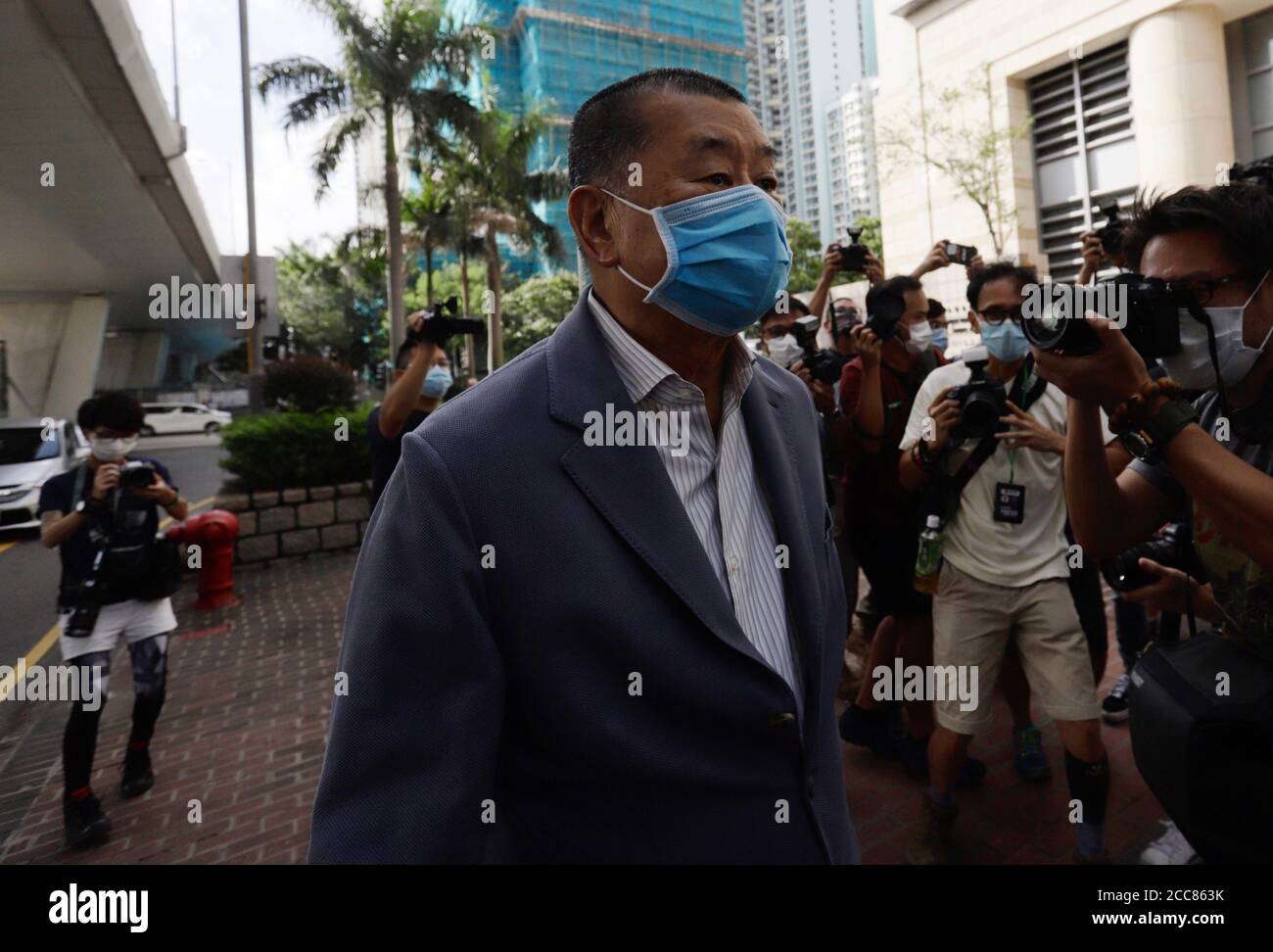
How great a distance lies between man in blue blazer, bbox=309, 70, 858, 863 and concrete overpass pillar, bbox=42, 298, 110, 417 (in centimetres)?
1961

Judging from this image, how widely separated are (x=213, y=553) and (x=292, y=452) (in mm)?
2027

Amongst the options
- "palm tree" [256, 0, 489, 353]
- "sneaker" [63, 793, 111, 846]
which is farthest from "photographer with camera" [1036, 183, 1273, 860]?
"palm tree" [256, 0, 489, 353]

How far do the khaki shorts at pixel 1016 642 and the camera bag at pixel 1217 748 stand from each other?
3.44 feet

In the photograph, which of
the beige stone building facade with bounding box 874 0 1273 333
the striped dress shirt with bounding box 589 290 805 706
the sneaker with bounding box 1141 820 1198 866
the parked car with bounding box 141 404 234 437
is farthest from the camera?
the parked car with bounding box 141 404 234 437

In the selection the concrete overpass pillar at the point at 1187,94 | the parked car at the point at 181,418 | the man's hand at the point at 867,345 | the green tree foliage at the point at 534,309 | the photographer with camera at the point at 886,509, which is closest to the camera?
the man's hand at the point at 867,345

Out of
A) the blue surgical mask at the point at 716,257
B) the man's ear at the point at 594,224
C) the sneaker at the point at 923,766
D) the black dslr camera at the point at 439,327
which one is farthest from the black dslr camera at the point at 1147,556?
the black dslr camera at the point at 439,327

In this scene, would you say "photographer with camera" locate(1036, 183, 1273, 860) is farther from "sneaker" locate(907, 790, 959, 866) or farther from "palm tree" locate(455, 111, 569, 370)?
"palm tree" locate(455, 111, 569, 370)

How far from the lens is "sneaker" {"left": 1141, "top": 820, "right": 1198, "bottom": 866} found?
2670 millimetres

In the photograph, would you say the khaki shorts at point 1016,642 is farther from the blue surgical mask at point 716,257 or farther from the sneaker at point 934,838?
the blue surgical mask at point 716,257

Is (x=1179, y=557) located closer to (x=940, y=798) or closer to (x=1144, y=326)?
(x=1144, y=326)

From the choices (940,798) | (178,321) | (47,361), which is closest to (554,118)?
(47,361)

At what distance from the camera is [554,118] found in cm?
2158

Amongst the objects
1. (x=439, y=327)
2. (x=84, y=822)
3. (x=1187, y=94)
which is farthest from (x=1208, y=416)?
(x=1187, y=94)

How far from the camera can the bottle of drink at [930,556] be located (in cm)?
296
